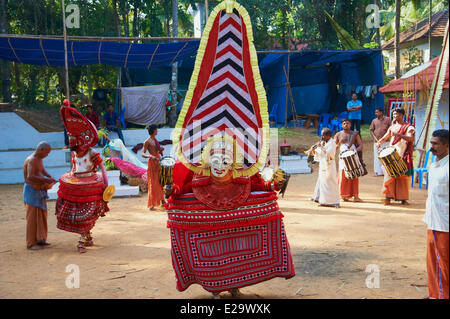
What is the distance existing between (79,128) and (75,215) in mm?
1240

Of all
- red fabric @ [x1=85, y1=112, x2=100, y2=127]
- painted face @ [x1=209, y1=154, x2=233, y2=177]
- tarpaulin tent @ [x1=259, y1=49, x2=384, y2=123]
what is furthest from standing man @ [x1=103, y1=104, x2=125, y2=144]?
painted face @ [x1=209, y1=154, x2=233, y2=177]

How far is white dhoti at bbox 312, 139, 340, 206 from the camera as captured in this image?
9211 mm

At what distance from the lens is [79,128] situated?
21.3ft

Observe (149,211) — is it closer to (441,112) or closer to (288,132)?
(441,112)

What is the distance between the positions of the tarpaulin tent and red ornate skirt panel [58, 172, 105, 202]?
13110 mm

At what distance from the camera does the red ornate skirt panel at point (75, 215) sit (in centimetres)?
643

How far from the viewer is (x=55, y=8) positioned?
831 inches

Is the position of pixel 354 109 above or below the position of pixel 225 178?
above

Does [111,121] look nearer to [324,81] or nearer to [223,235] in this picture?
[324,81]

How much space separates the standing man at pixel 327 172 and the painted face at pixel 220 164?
17.3 feet

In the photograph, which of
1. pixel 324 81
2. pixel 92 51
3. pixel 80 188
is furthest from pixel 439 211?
pixel 324 81

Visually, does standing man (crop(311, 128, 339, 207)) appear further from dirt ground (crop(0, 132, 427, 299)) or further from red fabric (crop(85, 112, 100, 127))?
red fabric (crop(85, 112, 100, 127))

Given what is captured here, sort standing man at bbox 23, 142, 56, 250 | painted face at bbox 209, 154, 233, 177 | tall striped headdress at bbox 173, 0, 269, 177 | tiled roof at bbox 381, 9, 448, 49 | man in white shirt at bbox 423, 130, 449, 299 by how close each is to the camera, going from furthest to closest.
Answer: tiled roof at bbox 381, 9, 448, 49
standing man at bbox 23, 142, 56, 250
tall striped headdress at bbox 173, 0, 269, 177
painted face at bbox 209, 154, 233, 177
man in white shirt at bbox 423, 130, 449, 299
